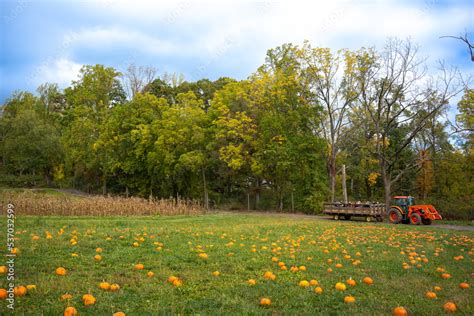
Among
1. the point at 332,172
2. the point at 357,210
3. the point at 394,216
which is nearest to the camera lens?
the point at 394,216

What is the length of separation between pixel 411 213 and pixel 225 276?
18.8 meters

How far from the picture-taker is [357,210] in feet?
77.3

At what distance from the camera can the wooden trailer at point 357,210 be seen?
22.9 meters

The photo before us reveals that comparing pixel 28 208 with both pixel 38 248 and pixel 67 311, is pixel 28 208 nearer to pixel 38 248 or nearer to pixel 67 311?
pixel 38 248

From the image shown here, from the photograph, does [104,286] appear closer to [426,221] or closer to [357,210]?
[426,221]

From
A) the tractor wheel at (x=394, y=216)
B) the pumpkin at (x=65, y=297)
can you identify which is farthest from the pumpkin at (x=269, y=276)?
the tractor wheel at (x=394, y=216)

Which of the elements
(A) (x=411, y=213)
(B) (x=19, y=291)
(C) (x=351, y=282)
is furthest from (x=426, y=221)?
(B) (x=19, y=291)

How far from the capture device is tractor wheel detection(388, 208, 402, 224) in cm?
2171

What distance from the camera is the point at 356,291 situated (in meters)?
5.39

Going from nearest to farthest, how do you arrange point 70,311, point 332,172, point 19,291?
point 70,311
point 19,291
point 332,172

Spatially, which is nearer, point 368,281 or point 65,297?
point 65,297

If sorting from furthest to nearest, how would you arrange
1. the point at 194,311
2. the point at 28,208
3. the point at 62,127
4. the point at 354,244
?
the point at 62,127 < the point at 28,208 < the point at 354,244 < the point at 194,311

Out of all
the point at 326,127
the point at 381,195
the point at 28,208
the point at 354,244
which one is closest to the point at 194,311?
the point at 354,244

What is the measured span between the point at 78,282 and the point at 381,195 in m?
39.9
